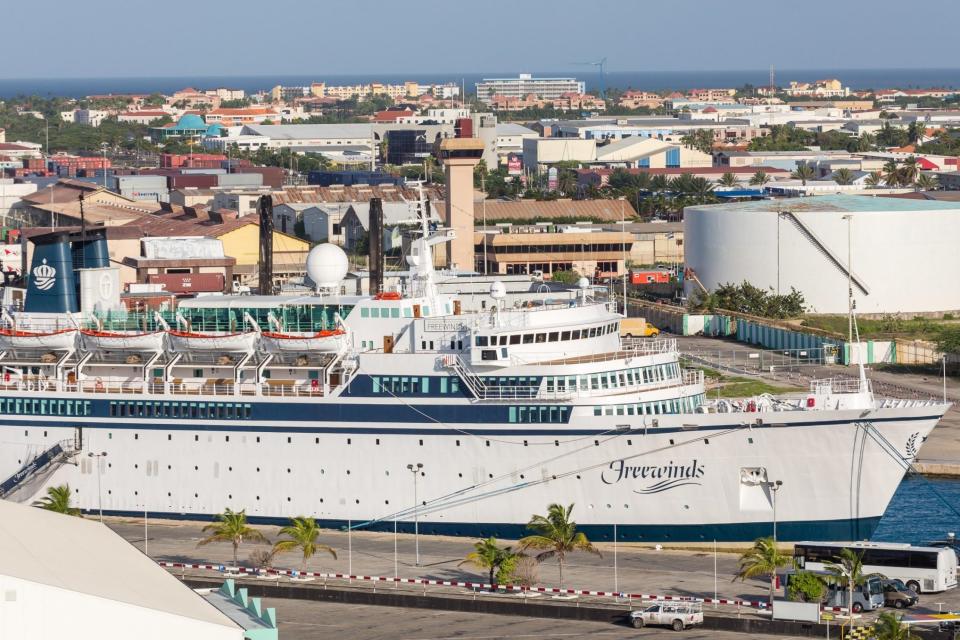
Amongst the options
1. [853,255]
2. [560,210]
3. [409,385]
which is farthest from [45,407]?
[560,210]

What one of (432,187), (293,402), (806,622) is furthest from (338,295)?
(432,187)

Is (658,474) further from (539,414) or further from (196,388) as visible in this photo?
(196,388)

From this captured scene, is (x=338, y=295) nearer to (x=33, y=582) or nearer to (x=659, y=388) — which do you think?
(x=659, y=388)

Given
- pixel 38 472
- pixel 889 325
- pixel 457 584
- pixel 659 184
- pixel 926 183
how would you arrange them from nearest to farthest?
pixel 457 584
pixel 38 472
pixel 889 325
pixel 926 183
pixel 659 184

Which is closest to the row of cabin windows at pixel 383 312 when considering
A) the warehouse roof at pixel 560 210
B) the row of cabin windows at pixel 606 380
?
the row of cabin windows at pixel 606 380

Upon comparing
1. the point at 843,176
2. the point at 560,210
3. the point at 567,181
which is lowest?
the point at 560,210

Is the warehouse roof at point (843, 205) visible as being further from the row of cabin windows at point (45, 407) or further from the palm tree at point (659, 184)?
the row of cabin windows at point (45, 407)

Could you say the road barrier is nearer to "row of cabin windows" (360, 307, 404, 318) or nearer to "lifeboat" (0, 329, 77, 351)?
"row of cabin windows" (360, 307, 404, 318)
